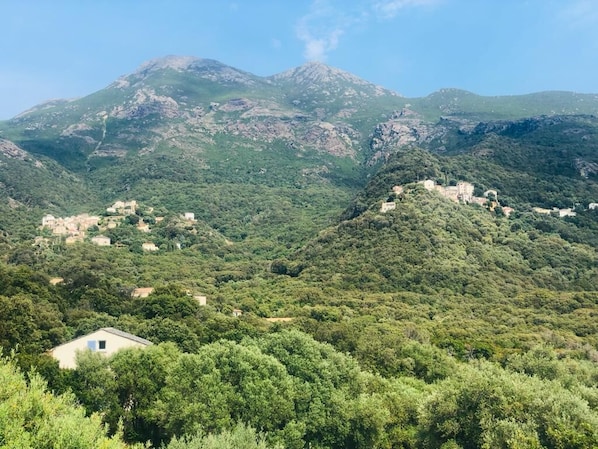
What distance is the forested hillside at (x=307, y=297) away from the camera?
76.1 ft

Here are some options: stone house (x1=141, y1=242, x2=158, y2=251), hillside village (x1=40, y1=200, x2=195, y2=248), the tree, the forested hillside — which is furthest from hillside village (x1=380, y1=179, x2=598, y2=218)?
the tree

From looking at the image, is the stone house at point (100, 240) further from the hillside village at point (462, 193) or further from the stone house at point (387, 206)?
the hillside village at point (462, 193)

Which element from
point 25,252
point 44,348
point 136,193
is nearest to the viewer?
point 44,348

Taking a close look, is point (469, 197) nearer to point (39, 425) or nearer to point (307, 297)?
point (307, 297)

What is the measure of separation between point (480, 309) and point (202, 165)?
13204 centimetres

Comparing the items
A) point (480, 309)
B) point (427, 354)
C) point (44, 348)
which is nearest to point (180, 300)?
point (44, 348)

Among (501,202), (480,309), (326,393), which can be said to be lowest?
(480,309)

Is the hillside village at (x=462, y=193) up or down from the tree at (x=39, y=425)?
up

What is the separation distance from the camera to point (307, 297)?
7594 centimetres

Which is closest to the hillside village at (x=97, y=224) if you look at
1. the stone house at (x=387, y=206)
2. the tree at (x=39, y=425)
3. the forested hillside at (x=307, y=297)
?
the forested hillside at (x=307, y=297)

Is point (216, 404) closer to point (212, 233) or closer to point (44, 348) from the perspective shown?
point (44, 348)

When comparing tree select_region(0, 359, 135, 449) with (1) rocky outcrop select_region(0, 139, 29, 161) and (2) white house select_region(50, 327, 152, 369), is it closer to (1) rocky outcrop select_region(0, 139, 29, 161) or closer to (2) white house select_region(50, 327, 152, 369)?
(2) white house select_region(50, 327, 152, 369)

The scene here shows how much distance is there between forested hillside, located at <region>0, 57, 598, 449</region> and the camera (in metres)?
23.2

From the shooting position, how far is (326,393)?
26672 millimetres
